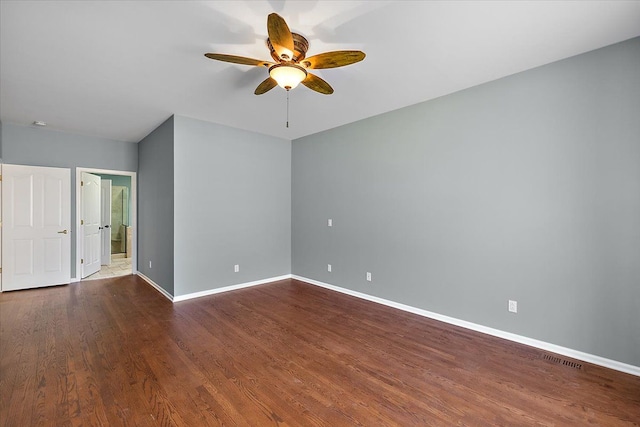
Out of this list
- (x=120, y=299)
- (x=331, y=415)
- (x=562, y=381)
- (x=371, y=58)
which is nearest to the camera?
(x=331, y=415)

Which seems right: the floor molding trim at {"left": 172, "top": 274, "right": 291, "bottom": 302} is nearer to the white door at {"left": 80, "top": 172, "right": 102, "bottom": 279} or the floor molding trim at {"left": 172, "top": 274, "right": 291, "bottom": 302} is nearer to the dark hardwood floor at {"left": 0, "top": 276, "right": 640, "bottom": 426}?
the dark hardwood floor at {"left": 0, "top": 276, "right": 640, "bottom": 426}

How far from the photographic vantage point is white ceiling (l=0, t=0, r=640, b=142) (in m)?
1.98

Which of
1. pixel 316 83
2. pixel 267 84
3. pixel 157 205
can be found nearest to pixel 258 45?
pixel 267 84

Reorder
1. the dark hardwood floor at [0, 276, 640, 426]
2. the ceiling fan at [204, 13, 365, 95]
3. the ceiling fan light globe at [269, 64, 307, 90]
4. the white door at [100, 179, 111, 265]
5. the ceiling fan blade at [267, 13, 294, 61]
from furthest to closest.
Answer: the white door at [100, 179, 111, 265], the ceiling fan light globe at [269, 64, 307, 90], the ceiling fan at [204, 13, 365, 95], the dark hardwood floor at [0, 276, 640, 426], the ceiling fan blade at [267, 13, 294, 61]

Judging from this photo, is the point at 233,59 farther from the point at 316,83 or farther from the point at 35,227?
the point at 35,227

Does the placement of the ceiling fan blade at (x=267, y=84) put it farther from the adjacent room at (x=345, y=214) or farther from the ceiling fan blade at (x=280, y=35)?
the ceiling fan blade at (x=280, y=35)

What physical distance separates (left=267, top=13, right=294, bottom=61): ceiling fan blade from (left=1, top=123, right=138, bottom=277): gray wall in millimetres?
4983

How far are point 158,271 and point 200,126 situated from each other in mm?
2432

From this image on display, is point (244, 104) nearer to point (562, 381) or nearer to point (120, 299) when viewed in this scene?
point (120, 299)

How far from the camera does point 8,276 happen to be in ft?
15.2

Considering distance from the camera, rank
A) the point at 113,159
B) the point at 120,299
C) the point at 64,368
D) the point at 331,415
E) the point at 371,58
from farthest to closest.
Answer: the point at 113,159 → the point at 120,299 → the point at 371,58 → the point at 64,368 → the point at 331,415

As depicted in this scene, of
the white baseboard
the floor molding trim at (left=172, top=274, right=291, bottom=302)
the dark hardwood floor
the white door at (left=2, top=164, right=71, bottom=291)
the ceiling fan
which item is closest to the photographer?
the dark hardwood floor

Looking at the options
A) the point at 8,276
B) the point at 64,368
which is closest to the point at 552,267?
the point at 64,368

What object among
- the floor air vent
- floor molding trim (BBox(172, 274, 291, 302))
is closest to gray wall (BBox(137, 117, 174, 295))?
floor molding trim (BBox(172, 274, 291, 302))
